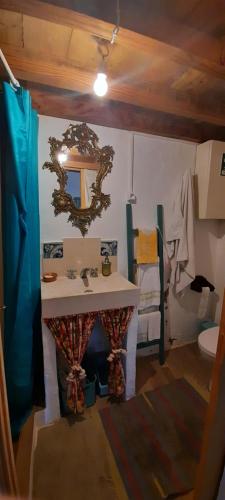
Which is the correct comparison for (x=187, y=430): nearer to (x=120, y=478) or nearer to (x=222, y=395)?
(x=120, y=478)

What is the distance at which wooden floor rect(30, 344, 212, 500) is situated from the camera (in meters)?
1.12

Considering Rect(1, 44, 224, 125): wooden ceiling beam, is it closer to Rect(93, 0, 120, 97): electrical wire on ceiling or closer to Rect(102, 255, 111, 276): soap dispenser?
Rect(93, 0, 120, 97): electrical wire on ceiling

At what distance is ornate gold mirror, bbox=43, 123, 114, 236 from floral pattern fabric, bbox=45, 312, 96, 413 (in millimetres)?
705

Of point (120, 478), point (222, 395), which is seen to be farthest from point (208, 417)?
point (120, 478)

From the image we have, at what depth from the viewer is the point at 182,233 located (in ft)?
6.61

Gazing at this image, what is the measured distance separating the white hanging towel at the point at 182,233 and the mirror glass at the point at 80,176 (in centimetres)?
78

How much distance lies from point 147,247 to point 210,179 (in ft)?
2.62

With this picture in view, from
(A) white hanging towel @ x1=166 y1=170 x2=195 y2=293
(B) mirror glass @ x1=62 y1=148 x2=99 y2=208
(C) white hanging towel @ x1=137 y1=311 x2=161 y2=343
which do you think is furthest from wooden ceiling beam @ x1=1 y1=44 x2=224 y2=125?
(C) white hanging towel @ x1=137 y1=311 x2=161 y2=343

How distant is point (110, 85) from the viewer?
1405 millimetres

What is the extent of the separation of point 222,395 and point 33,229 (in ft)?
4.06

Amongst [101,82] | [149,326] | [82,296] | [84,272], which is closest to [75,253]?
[84,272]

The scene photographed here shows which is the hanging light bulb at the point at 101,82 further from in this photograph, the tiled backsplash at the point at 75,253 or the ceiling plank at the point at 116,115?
the tiled backsplash at the point at 75,253

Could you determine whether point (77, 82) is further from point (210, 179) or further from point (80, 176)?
point (210, 179)

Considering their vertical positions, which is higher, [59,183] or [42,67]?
[42,67]
